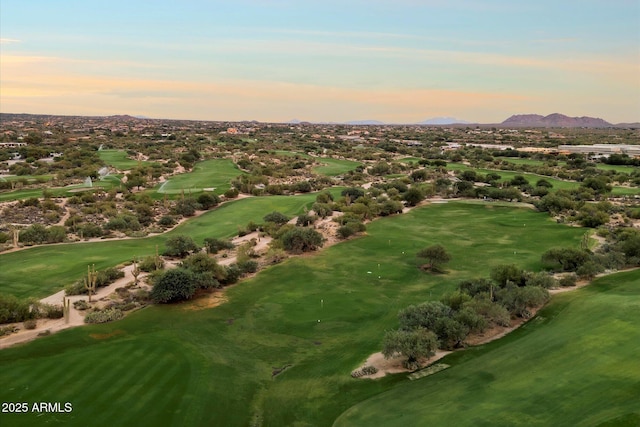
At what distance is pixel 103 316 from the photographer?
32.8 meters

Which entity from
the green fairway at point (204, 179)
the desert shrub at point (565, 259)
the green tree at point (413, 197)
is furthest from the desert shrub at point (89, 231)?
the desert shrub at point (565, 259)

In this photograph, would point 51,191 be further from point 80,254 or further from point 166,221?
point 80,254

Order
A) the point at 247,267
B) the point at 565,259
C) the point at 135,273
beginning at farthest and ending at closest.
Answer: the point at 247,267 → the point at 565,259 → the point at 135,273

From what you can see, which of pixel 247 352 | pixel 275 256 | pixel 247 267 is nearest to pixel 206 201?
pixel 275 256

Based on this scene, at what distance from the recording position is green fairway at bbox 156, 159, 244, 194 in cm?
8856

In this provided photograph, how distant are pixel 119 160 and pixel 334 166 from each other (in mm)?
55131

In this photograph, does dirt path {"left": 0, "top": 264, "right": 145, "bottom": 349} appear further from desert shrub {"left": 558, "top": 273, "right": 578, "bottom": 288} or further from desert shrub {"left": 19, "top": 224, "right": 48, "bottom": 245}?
desert shrub {"left": 558, "top": 273, "right": 578, "bottom": 288}

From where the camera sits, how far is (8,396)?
75.8ft

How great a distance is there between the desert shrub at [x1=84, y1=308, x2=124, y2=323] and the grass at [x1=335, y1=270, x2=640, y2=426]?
18.8 meters

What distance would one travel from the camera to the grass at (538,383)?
2144cm

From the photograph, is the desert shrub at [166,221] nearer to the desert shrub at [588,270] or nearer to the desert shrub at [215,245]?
the desert shrub at [215,245]

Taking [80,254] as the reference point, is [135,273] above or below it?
above

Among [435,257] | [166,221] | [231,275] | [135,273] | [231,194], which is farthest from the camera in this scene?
[231,194]

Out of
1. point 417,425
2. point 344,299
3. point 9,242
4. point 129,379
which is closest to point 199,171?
point 9,242
